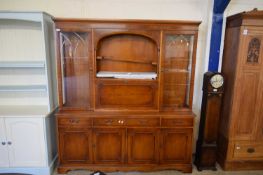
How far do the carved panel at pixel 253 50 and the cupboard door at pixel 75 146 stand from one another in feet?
7.72

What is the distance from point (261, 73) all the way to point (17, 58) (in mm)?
3441

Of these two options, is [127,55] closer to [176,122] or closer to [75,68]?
[75,68]

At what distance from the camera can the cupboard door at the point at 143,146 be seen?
2463mm

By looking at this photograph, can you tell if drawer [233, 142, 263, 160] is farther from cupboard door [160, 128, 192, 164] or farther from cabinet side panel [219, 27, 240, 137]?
cupboard door [160, 128, 192, 164]

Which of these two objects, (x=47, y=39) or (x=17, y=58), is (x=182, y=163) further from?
(x=17, y=58)

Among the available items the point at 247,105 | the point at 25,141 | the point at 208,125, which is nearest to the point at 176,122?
the point at 208,125

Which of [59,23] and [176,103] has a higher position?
[59,23]

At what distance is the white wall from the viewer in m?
2.63

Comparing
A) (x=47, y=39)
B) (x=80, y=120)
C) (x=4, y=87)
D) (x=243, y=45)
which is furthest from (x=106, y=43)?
(x=243, y=45)

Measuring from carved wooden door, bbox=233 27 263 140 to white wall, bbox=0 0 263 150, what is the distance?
0.61 m

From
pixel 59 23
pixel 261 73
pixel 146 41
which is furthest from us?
pixel 146 41

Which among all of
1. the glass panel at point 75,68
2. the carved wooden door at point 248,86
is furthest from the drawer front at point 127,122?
the carved wooden door at point 248,86

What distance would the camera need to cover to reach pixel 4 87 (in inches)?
104

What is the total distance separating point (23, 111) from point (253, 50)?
10.5ft
